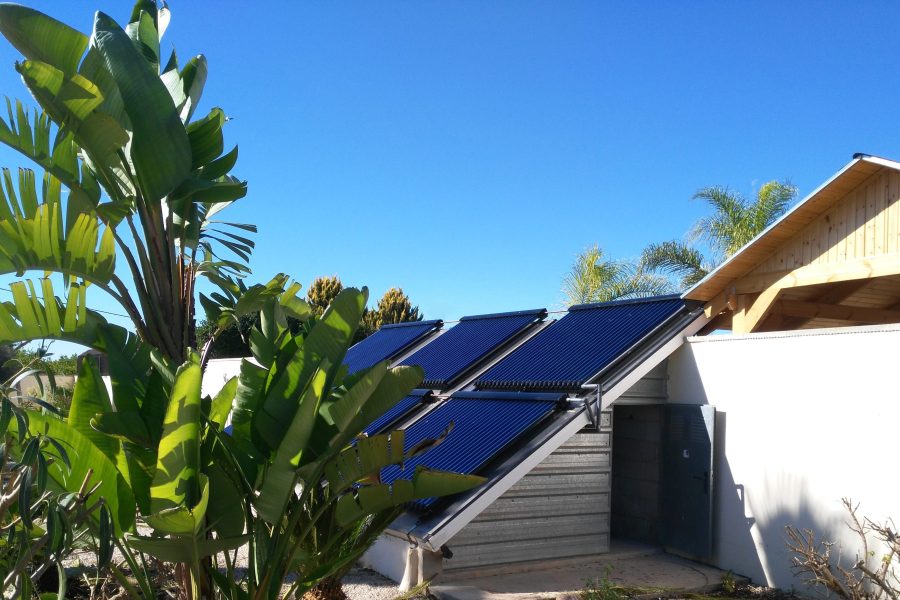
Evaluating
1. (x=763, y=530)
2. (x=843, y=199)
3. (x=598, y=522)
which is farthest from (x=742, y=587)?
(x=843, y=199)

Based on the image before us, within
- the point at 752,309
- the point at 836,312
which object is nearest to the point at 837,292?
the point at 836,312

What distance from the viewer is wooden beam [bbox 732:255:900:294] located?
7.98 metres

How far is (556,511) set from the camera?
8766mm

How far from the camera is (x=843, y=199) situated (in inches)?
339

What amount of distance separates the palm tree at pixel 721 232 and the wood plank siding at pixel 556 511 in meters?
14.4

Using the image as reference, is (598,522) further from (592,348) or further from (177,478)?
(177,478)

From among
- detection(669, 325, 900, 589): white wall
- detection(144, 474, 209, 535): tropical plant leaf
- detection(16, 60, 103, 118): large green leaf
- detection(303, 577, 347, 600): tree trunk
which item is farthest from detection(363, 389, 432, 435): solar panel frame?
detection(16, 60, 103, 118): large green leaf

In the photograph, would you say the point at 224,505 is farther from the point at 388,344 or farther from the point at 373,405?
the point at 388,344

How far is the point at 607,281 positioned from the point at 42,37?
2037 cm

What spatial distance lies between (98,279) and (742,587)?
266 inches

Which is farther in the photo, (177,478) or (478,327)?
(478,327)

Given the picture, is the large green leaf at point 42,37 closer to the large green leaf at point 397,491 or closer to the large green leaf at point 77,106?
the large green leaf at point 77,106

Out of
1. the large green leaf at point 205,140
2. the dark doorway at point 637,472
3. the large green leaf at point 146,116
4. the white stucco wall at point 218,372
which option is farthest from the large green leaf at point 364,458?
the white stucco wall at point 218,372

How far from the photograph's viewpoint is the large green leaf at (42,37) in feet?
16.3
